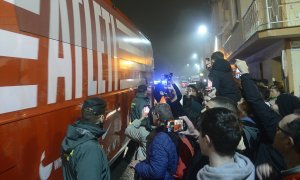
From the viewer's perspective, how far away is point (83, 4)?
492 cm

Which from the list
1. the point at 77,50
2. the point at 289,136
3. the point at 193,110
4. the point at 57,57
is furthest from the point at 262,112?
the point at 193,110

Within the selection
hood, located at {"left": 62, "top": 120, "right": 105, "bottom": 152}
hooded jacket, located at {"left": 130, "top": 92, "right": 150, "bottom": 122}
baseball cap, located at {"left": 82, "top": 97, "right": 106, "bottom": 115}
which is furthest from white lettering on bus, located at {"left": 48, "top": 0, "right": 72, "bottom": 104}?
hooded jacket, located at {"left": 130, "top": 92, "right": 150, "bottom": 122}

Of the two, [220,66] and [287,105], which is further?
[220,66]

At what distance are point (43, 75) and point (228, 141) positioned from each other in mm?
2155

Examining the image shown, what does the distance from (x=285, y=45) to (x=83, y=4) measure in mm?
9959

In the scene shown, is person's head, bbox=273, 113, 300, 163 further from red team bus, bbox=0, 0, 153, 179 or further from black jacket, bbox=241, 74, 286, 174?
red team bus, bbox=0, 0, 153, 179

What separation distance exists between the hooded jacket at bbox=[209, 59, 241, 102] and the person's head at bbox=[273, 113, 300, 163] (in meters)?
2.50

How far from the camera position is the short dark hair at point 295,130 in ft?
7.08

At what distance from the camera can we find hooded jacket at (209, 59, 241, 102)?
4.88 m

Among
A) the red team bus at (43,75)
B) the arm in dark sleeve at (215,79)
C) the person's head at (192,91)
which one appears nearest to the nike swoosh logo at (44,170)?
the red team bus at (43,75)

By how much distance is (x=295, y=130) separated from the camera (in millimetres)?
2199

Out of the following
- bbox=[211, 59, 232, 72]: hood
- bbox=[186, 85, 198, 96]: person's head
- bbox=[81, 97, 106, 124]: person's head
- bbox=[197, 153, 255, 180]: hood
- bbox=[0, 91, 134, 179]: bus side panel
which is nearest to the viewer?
bbox=[197, 153, 255, 180]: hood

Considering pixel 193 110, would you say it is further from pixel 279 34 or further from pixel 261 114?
pixel 279 34

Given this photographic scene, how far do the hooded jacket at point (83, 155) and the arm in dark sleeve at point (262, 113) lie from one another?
56.2 inches
